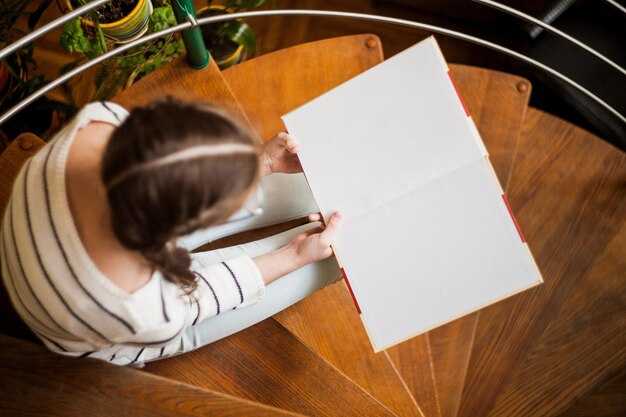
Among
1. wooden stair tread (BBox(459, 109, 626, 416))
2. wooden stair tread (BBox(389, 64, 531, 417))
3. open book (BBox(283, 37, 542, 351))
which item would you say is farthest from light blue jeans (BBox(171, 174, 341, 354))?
wooden stair tread (BBox(459, 109, 626, 416))

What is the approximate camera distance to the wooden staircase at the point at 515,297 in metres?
1.23

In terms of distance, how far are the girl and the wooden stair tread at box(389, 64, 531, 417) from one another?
758mm

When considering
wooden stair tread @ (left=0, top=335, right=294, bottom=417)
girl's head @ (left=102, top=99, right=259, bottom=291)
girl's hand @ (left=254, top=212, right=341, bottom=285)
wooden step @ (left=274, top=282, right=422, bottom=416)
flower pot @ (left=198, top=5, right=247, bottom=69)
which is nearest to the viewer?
girl's head @ (left=102, top=99, right=259, bottom=291)

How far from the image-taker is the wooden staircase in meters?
1.23

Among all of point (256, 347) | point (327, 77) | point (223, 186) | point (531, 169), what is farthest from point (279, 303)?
point (531, 169)

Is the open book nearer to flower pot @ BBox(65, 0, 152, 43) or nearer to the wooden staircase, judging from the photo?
the wooden staircase

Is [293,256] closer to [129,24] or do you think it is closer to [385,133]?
[385,133]

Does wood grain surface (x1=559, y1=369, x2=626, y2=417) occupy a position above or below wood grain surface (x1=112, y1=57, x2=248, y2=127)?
below

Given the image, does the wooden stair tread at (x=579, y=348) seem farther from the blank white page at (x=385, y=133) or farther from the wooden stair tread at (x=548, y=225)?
the blank white page at (x=385, y=133)

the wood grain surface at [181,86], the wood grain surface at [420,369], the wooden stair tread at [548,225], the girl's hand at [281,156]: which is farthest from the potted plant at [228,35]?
the wood grain surface at [420,369]

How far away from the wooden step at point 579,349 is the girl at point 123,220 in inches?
36.4

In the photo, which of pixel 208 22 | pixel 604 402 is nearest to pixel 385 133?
pixel 208 22

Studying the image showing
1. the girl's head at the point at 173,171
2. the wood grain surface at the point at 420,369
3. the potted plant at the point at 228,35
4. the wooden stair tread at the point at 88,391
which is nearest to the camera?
the girl's head at the point at 173,171

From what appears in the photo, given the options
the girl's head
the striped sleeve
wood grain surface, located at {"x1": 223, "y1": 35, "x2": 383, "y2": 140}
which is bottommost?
the striped sleeve
